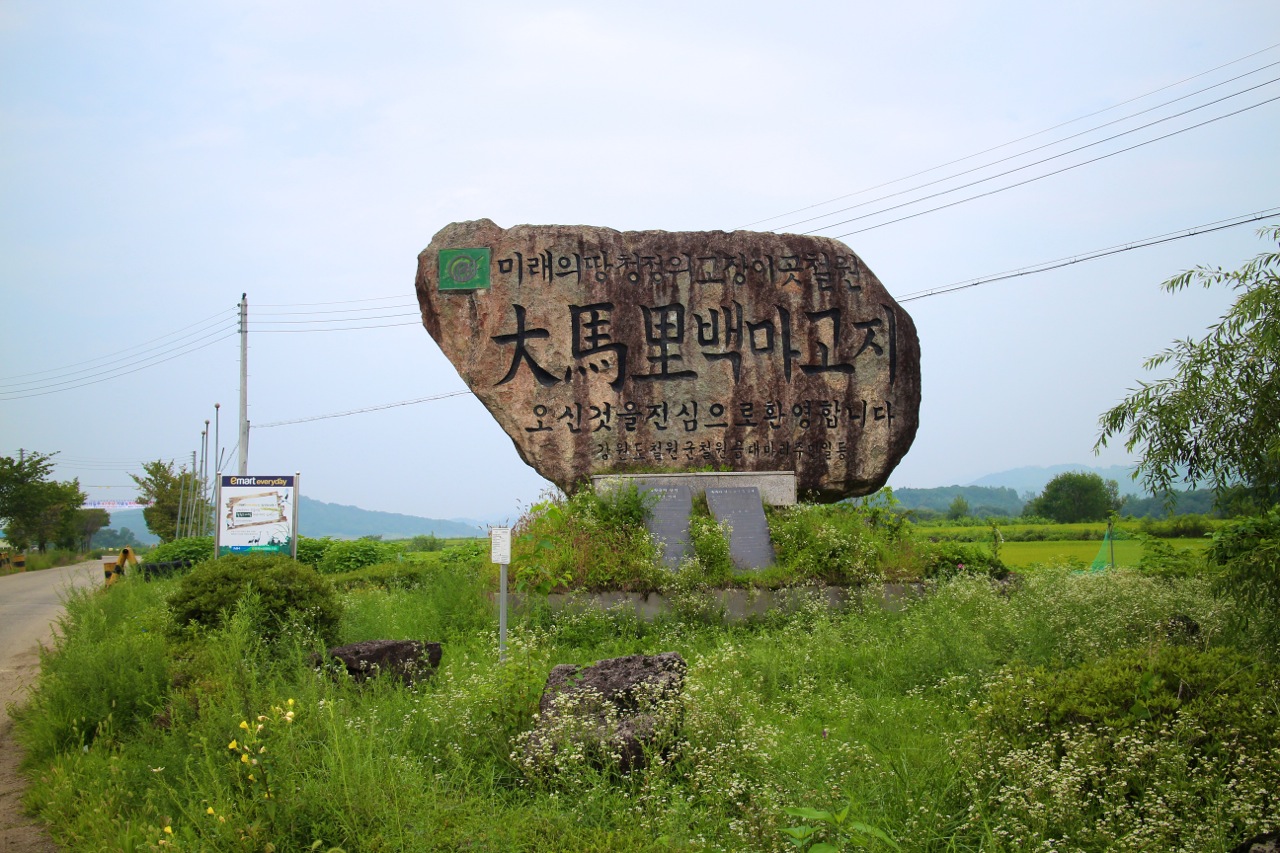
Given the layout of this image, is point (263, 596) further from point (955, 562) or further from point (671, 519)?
point (955, 562)

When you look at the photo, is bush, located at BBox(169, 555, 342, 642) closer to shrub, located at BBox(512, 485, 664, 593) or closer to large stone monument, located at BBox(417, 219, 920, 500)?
shrub, located at BBox(512, 485, 664, 593)

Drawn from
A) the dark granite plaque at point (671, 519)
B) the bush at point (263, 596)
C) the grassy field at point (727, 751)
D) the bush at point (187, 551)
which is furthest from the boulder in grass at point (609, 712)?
the bush at point (187, 551)

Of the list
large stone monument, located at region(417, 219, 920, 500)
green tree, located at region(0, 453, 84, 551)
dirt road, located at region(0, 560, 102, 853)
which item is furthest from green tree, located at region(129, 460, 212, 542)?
large stone monument, located at region(417, 219, 920, 500)

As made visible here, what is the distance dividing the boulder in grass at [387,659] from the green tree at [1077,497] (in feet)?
81.4

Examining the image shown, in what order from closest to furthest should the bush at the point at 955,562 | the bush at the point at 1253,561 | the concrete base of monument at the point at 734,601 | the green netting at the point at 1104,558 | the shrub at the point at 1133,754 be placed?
the shrub at the point at 1133,754, the bush at the point at 1253,561, the concrete base of monument at the point at 734,601, the bush at the point at 955,562, the green netting at the point at 1104,558

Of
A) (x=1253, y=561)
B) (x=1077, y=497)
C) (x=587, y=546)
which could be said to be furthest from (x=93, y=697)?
(x=1077, y=497)

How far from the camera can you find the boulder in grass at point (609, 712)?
15.8 ft

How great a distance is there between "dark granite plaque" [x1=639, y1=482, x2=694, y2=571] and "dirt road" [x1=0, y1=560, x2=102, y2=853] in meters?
6.18

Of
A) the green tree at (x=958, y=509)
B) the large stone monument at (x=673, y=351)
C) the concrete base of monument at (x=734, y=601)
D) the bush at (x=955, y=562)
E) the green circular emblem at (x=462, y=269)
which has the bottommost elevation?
the concrete base of monument at (x=734, y=601)

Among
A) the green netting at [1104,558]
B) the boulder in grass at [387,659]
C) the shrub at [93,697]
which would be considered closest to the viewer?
the shrub at [93,697]

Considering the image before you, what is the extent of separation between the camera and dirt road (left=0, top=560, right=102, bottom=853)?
525 centimetres

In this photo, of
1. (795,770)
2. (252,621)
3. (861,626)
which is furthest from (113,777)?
(861,626)

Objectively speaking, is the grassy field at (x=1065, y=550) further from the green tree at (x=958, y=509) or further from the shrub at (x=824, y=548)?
the green tree at (x=958, y=509)

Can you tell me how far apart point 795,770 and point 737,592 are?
523cm
